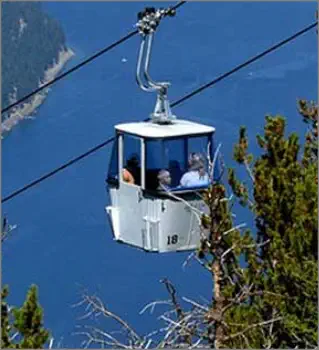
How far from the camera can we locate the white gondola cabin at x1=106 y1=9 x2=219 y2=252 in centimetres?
694

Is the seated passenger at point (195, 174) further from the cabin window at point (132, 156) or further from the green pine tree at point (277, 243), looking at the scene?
the green pine tree at point (277, 243)

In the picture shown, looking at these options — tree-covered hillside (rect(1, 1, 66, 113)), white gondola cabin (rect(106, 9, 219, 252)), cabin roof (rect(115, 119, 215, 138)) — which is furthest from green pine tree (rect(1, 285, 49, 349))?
tree-covered hillside (rect(1, 1, 66, 113))

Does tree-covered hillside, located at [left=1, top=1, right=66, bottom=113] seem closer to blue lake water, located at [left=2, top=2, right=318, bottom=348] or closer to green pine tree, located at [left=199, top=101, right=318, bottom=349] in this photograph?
blue lake water, located at [left=2, top=2, right=318, bottom=348]

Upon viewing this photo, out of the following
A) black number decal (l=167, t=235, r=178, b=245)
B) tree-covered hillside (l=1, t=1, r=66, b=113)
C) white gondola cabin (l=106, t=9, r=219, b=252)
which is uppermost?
tree-covered hillside (l=1, t=1, r=66, b=113)

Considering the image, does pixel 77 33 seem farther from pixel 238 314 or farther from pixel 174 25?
pixel 238 314

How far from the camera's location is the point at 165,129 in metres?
6.88

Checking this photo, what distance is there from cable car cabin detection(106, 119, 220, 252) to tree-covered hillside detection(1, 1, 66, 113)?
12.8 meters

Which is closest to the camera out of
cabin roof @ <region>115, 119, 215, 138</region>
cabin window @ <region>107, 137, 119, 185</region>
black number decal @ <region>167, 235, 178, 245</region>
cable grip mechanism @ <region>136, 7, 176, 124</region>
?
cable grip mechanism @ <region>136, 7, 176, 124</region>

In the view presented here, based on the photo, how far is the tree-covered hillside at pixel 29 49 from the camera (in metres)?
21.4

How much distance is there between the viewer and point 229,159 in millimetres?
13219

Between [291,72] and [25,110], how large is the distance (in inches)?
201


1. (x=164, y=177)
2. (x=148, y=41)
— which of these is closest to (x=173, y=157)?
(x=164, y=177)

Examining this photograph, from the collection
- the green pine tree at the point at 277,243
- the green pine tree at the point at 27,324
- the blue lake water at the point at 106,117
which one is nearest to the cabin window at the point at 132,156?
the green pine tree at the point at 277,243

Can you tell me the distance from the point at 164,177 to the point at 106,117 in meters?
17.8
